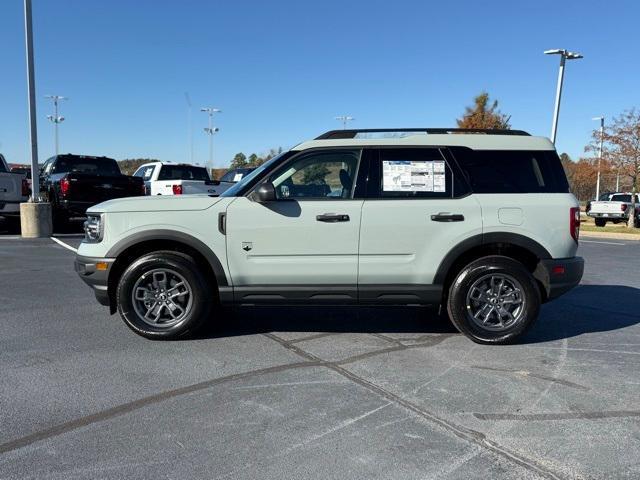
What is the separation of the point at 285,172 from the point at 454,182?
1.60 metres

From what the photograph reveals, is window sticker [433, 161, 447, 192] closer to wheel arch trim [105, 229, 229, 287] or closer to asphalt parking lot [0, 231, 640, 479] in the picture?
asphalt parking lot [0, 231, 640, 479]

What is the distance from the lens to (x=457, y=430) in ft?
10.9

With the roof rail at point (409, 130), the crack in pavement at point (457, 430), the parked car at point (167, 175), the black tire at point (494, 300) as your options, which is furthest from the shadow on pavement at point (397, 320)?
the parked car at point (167, 175)

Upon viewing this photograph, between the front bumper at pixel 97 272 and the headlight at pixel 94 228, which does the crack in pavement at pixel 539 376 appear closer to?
the front bumper at pixel 97 272

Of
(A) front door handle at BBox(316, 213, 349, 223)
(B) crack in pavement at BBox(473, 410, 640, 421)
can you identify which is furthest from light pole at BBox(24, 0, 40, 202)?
(B) crack in pavement at BBox(473, 410, 640, 421)

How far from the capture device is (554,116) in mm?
23109

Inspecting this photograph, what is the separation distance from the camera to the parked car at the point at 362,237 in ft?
16.3

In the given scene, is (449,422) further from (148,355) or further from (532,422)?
(148,355)

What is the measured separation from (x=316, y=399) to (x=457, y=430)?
0.98 metres

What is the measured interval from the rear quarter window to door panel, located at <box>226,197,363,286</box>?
111 cm

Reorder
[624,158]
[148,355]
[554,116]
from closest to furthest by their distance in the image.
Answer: [148,355] < [554,116] < [624,158]

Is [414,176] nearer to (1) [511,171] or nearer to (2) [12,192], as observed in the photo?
(1) [511,171]

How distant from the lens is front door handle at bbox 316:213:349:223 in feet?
16.2

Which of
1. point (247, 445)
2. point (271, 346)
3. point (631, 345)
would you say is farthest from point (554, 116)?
point (247, 445)
